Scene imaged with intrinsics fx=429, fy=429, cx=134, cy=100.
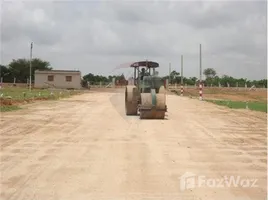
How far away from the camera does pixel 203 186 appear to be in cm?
670

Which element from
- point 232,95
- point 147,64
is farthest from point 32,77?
point 147,64

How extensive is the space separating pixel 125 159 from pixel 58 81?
2216 inches

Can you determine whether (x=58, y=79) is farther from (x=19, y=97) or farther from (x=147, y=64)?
(x=147, y=64)

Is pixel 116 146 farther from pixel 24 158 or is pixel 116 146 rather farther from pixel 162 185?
pixel 162 185

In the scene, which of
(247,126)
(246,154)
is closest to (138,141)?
(246,154)

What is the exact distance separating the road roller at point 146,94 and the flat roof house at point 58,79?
45.1 meters

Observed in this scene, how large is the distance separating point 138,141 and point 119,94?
22258mm

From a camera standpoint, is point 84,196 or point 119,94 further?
point 119,94

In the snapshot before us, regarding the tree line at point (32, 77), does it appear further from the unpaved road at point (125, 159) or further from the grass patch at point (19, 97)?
the unpaved road at point (125, 159)

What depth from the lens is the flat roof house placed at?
2481 inches

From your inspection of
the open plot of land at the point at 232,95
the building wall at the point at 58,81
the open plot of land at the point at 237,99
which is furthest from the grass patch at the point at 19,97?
the building wall at the point at 58,81

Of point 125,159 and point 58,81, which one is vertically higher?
point 58,81

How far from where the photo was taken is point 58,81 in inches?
2498

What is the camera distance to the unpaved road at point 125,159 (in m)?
6.38
